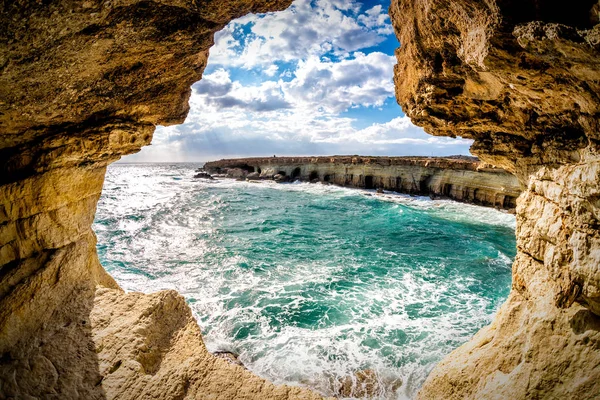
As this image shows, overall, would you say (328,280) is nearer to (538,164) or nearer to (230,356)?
(230,356)

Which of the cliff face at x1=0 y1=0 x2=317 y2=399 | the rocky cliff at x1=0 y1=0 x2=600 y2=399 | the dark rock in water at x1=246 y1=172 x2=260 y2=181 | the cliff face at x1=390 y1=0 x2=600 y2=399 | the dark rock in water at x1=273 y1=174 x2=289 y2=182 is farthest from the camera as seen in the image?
the dark rock in water at x1=246 y1=172 x2=260 y2=181

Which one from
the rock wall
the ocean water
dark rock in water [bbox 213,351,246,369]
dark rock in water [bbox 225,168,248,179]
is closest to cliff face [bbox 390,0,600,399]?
the ocean water

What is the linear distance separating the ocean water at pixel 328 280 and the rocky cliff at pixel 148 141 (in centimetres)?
225

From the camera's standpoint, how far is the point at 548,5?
8.95ft

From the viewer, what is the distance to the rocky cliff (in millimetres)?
2703

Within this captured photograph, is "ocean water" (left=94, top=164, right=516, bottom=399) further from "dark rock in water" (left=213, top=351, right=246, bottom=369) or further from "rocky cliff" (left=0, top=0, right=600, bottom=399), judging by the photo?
"rocky cliff" (left=0, top=0, right=600, bottom=399)

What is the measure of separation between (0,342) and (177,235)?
41.4 feet

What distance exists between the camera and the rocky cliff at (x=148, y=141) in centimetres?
270

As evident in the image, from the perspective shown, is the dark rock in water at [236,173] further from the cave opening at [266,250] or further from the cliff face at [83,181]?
the cliff face at [83,181]

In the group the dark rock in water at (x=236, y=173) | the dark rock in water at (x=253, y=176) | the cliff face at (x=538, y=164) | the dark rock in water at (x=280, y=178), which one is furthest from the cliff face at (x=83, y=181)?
the dark rock in water at (x=236, y=173)

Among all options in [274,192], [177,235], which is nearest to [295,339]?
[177,235]

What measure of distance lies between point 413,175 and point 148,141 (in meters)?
30.4

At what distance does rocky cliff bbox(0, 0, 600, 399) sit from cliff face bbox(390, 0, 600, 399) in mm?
18

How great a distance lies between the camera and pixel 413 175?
31.0 meters
